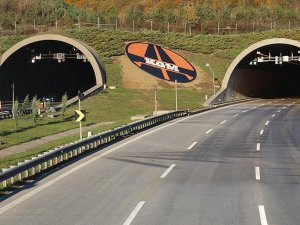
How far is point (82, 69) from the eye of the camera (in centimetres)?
8356

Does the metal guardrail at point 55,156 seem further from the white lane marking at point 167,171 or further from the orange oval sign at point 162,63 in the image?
the orange oval sign at point 162,63

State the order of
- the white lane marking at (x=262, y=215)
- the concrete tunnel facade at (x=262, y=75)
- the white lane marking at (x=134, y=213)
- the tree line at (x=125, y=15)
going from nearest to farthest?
the white lane marking at (x=262, y=215)
the white lane marking at (x=134, y=213)
the concrete tunnel facade at (x=262, y=75)
the tree line at (x=125, y=15)

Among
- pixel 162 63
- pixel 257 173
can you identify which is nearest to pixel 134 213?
pixel 257 173

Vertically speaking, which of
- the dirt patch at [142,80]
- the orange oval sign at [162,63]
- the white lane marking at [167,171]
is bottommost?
the white lane marking at [167,171]

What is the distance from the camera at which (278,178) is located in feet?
53.0

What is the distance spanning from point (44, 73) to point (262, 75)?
3391cm

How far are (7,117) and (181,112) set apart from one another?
16236mm

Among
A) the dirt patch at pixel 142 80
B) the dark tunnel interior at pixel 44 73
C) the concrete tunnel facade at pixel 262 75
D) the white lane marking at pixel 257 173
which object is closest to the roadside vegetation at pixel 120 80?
the dirt patch at pixel 142 80

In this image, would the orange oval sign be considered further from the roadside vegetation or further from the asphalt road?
the asphalt road

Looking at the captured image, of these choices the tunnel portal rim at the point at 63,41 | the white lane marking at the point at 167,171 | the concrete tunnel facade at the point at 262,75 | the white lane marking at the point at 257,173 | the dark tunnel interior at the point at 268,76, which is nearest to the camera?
the white lane marking at the point at 257,173

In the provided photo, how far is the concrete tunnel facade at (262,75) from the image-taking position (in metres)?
69.3

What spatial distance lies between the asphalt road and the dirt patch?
141 ft

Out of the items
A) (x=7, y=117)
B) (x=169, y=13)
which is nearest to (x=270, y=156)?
(x=7, y=117)

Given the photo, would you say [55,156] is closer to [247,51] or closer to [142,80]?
[142,80]
